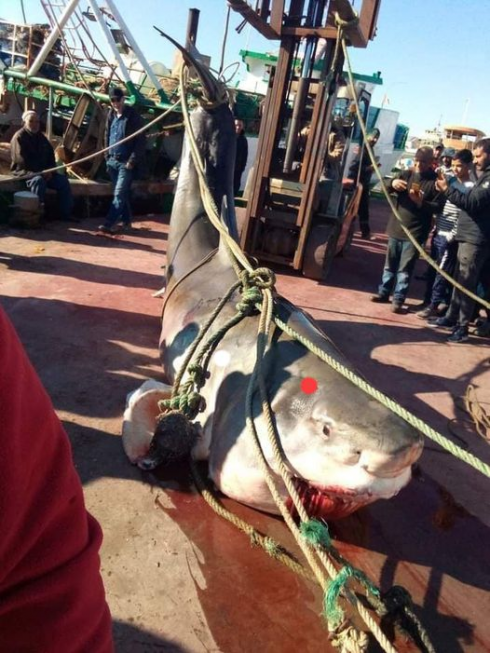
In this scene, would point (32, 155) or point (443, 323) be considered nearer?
point (443, 323)

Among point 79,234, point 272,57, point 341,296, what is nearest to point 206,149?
point 341,296

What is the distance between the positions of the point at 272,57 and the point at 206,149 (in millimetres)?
14346

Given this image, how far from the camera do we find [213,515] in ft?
7.98

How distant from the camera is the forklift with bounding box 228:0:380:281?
5.88 metres

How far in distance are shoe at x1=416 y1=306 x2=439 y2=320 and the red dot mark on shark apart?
4.23 metres

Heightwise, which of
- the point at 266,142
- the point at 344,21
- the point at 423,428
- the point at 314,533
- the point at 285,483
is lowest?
the point at 314,533

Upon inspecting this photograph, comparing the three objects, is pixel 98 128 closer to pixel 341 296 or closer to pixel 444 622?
pixel 341 296

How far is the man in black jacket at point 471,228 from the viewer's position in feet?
16.6

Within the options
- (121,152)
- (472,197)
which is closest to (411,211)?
(472,197)

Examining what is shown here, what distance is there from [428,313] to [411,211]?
4.02ft

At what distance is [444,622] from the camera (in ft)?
6.84

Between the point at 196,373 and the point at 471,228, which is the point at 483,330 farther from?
the point at 196,373

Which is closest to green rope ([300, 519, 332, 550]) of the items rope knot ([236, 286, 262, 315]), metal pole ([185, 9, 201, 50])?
rope knot ([236, 286, 262, 315])

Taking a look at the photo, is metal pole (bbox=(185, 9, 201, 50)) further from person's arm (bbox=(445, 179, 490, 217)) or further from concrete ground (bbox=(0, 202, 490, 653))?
person's arm (bbox=(445, 179, 490, 217))
